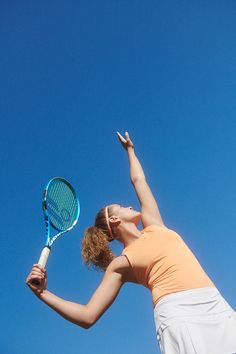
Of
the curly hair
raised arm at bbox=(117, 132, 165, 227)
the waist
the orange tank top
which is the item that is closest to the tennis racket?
the curly hair

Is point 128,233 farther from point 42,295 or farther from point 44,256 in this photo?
point 42,295

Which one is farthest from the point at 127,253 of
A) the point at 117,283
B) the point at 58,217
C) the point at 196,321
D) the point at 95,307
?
the point at 58,217

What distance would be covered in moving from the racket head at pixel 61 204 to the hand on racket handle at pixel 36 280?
185 cm

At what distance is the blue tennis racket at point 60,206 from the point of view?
5277 mm

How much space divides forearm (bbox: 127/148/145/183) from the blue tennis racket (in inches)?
40.8

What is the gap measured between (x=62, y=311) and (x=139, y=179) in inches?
78.2

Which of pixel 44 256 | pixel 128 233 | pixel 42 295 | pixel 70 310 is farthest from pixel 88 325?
pixel 128 233

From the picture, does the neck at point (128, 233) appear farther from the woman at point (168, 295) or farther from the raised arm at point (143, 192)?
the raised arm at point (143, 192)

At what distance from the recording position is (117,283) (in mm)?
3486

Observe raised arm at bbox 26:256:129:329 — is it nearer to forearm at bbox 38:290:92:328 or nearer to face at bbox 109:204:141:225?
forearm at bbox 38:290:92:328

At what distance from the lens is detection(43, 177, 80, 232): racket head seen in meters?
5.34

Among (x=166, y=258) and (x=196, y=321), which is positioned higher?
(x=166, y=258)

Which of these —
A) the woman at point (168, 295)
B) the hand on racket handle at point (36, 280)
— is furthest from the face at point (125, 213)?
the hand on racket handle at point (36, 280)

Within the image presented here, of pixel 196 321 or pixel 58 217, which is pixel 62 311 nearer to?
pixel 196 321
